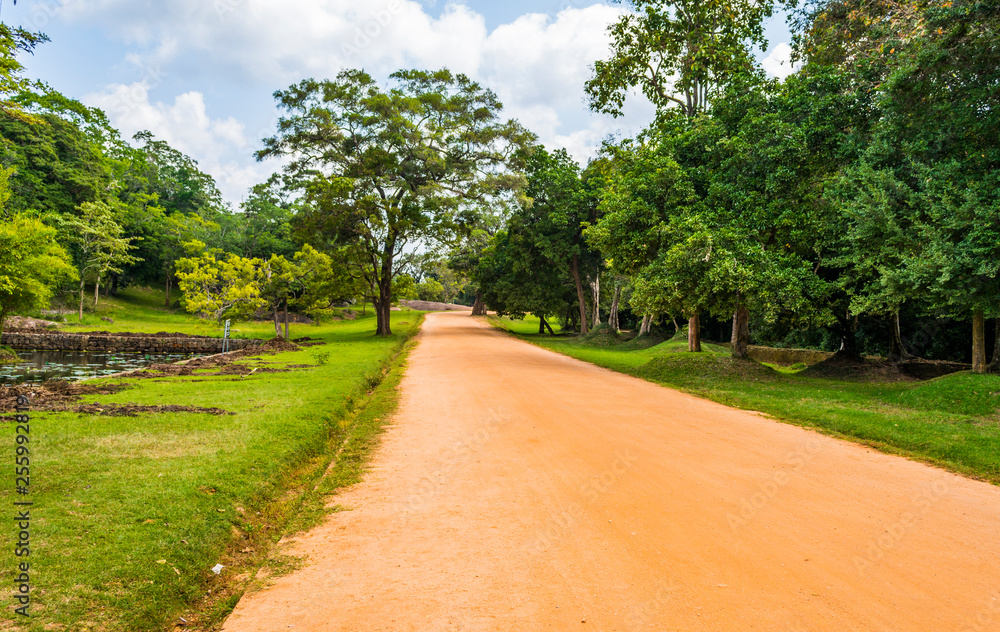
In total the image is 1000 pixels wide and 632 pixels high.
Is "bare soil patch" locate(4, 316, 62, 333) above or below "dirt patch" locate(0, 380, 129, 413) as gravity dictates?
above

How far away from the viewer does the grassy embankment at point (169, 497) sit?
135 inches

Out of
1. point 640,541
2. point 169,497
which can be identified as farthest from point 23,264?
point 640,541

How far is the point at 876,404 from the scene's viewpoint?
1135cm

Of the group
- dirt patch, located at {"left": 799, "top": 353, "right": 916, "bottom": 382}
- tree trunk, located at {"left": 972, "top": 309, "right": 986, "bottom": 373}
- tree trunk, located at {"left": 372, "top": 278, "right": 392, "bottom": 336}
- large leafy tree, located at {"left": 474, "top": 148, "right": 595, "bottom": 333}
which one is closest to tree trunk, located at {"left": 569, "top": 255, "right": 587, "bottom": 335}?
large leafy tree, located at {"left": 474, "top": 148, "right": 595, "bottom": 333}

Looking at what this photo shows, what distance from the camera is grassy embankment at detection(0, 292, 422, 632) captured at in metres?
3.43

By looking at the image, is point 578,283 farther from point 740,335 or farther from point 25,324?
point 25,324

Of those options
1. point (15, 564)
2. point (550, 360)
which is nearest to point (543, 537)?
point (15, 564)

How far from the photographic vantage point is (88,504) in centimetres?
458

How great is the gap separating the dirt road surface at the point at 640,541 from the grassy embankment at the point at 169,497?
0.52m

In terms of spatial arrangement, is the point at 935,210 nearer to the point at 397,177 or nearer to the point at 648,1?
the point at 648,1

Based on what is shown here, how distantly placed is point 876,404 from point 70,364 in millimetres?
24483

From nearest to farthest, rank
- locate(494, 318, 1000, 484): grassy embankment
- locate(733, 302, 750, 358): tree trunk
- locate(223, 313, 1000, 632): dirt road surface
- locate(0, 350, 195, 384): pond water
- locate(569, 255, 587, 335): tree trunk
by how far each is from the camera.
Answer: locate(223, 313, 1000, 632): dirt road surface, locate(494, 318, 1000, 484): grassy embankment, locate(0, 350, 195, 384): pond water, locate(733, 302, 750, 358): tree trunk, locate(569, 255, 587, 335): tree trunk

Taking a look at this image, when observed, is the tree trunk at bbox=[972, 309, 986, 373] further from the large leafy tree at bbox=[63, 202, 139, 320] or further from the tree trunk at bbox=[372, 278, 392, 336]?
the large leafy tree at bbox=[63, 202, 139, 320]

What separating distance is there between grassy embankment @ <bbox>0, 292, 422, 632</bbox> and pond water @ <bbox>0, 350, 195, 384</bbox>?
25.5ft
